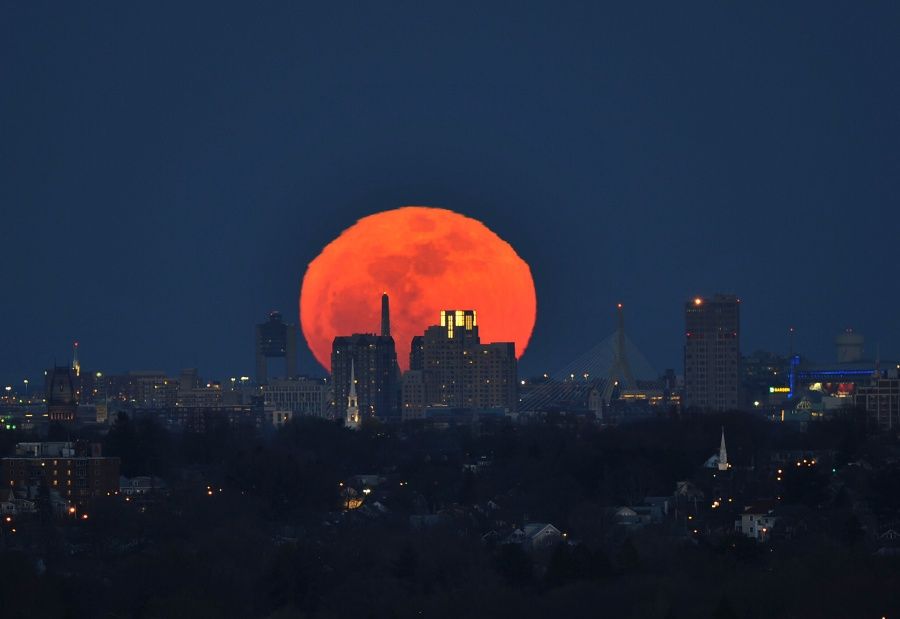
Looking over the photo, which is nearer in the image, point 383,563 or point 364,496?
point 383,563

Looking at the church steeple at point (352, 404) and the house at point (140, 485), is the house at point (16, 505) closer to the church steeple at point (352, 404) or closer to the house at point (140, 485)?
the house at point (140, 485)

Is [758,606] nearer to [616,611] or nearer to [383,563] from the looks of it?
[616,611]

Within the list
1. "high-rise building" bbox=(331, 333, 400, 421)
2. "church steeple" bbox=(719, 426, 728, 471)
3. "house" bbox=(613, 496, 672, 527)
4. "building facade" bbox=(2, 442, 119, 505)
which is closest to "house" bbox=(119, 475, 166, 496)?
"building facade" bbox=(2, 442, 119, 505)

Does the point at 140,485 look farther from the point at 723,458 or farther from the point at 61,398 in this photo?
the point at 61,398

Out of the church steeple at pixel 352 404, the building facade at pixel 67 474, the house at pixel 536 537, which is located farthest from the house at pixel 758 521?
the church steeple at pixel 352 404

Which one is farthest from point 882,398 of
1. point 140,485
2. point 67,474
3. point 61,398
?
point 67,474

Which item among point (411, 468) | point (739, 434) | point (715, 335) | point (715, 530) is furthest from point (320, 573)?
point (715, 335)
